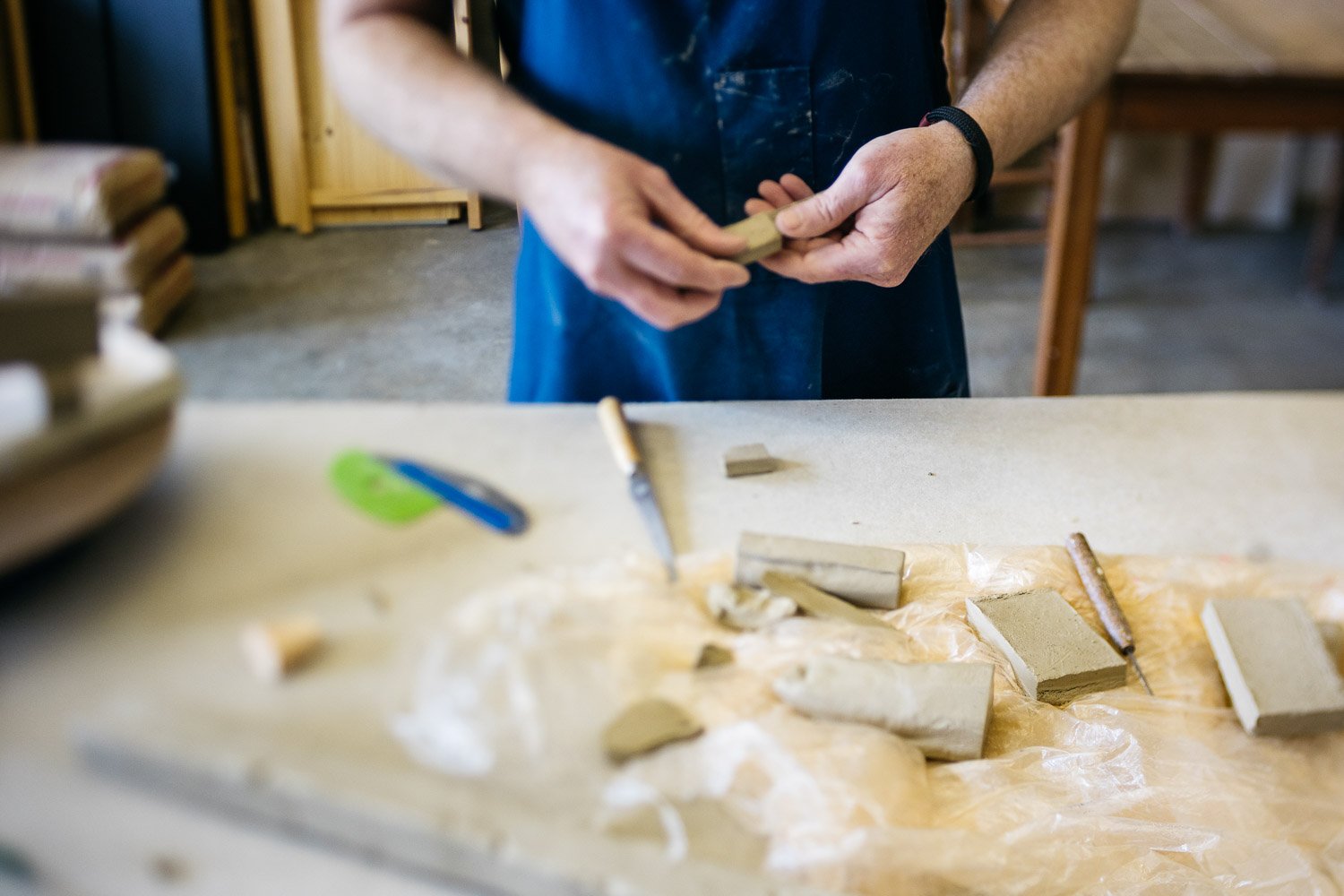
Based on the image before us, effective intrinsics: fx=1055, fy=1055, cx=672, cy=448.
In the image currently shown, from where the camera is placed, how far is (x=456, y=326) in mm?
646

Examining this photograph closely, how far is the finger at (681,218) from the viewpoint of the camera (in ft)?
2.25

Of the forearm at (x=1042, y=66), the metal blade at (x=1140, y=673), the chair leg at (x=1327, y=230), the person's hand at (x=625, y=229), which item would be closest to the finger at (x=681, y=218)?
the person's hand at (x=625, y=229)

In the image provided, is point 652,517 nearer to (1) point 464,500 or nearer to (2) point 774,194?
(1) point 464,500

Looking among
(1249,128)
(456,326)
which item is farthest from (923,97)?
(1249,128)

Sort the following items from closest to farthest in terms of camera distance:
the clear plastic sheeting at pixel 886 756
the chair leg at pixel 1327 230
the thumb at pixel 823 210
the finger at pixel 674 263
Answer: the clear plastic sheeting at pixel 886 756, the finger at pixel 674 263, the thumb at pixel 823 210, the chair leg at pixel 1327 230

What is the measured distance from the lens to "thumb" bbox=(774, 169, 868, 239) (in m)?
0.77

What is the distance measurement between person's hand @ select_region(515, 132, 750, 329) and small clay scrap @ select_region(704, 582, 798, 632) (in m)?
0.19

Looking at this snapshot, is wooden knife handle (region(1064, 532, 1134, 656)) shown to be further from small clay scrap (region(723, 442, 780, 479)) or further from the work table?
small clay scrap (region(723, 442, 780, 479))

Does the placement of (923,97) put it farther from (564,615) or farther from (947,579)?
(564,615)

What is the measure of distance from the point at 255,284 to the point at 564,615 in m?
0.25

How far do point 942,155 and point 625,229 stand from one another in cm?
32

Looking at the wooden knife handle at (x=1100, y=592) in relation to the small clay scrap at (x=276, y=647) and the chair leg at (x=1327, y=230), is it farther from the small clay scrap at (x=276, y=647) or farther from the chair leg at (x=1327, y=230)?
the chair leg at (x=1327, y=230)

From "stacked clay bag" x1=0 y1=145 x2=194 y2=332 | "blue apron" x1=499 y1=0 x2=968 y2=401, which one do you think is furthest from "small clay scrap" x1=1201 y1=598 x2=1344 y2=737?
"stacked clay bag" x1=0 y1=145 x2=194 y2=332

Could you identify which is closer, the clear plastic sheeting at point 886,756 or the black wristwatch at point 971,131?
the clear plastic sheeting at point 886,756
